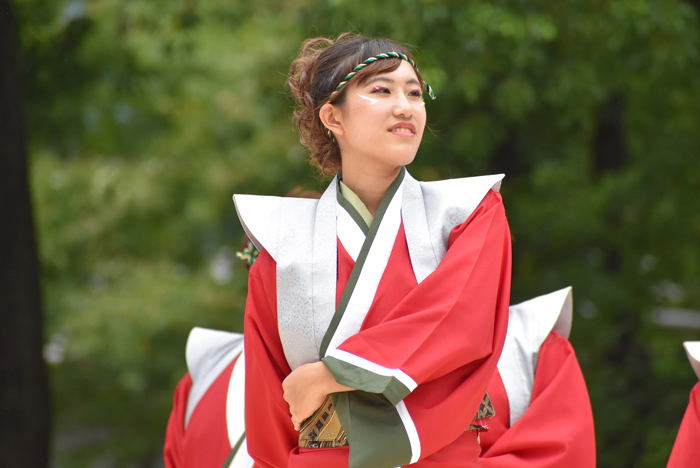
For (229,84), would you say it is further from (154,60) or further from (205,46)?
(154,60)

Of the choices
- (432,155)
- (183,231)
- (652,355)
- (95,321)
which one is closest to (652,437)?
(652,355)

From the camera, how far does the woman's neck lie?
1.77 meters

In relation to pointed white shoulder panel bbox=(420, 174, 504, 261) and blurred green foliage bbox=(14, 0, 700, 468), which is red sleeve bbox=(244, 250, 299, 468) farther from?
blurred green foliage bbox=(14, 0, 700, 468)

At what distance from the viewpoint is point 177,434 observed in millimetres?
2432

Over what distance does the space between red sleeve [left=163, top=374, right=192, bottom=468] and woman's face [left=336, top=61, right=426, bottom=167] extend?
1261 mm

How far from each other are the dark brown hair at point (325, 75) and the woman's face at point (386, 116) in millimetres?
27

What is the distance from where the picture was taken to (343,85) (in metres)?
1.72

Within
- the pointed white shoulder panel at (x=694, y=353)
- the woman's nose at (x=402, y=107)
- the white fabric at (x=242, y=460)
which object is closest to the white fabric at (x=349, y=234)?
the woman's nose at (x=402, y=107)

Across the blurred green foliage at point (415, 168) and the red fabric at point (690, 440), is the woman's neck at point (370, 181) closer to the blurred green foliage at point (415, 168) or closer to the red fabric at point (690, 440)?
the red fabric at point (690, 440)

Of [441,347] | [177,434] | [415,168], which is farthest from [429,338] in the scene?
[415,168]

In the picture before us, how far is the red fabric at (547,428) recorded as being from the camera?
6.24 feet

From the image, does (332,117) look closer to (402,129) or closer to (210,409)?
(402,129)

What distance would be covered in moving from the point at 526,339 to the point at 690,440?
496mm

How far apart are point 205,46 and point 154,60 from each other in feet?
2.64
